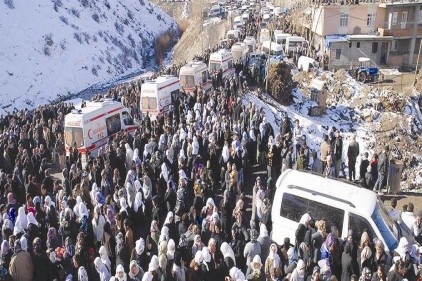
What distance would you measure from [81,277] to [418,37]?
36.0 m

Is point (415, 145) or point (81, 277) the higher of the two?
point (81, 277)

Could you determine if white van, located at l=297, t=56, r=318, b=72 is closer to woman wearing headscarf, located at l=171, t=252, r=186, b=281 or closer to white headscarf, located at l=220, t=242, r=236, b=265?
white headscarf, located at l=220, t=242, r=236, b=265

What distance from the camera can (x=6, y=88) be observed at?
135 feet

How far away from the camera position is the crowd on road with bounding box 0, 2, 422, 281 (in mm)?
8336

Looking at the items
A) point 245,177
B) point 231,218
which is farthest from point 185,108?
point 231,218

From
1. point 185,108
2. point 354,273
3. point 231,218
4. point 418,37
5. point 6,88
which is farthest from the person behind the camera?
point 6,88

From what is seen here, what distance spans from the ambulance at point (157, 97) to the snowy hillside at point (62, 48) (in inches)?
897

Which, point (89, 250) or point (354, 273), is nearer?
point (354, 273)

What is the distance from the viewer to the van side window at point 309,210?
8969 mm

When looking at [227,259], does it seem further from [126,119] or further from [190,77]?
[190,77]

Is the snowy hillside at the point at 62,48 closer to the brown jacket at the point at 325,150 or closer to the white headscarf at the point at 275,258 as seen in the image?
the brown jacket at the point at 325,150

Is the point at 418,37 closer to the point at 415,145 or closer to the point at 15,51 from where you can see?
the point at 415,145

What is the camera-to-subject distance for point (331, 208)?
9.00 metres

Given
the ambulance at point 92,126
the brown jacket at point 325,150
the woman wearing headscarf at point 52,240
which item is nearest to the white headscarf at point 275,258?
the woman wearing headscarf at point 52,240
